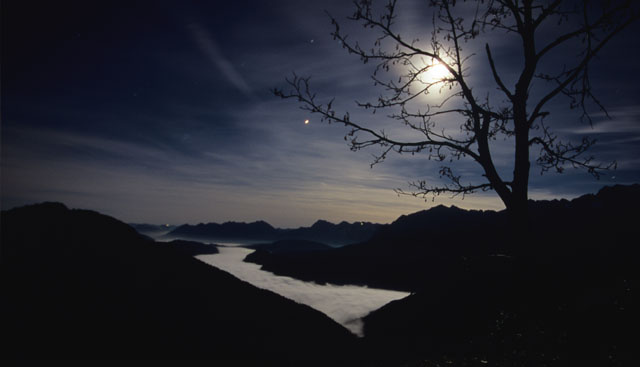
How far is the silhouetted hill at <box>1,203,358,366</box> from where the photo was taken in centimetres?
991

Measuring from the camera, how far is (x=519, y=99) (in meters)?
8.52

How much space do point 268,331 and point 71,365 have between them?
32.9ft

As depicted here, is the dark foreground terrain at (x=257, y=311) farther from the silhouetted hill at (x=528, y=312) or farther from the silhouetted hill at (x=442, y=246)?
the silhouetted hill at (x=442, y=246)

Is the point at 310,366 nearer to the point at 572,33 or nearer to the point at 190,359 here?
the point at 190,359

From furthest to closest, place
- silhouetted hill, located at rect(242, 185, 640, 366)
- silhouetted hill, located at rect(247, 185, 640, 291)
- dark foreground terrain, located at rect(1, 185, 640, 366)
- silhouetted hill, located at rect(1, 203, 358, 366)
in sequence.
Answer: silhouetted hill, located at rect(247, 185, 640, 291) → silhouetted hill, located at rect(1, 203, 358, 366) → dark foreground terrain, located at rect(1, 185, 640, 366) → silhouetted hill, located at rect(242, 185, 640, 366)

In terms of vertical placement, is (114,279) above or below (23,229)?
below

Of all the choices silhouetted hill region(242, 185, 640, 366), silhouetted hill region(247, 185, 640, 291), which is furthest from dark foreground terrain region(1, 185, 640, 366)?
silhouetted hill region(247, 185, 640, 291)

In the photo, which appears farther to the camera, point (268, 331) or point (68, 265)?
point (268, 331)

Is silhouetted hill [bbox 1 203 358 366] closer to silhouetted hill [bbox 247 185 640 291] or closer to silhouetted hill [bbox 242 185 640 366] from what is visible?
silhouetted hill [bbox 242 185 640 366]

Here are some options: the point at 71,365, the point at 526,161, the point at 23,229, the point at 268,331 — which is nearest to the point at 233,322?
the point at 268,331

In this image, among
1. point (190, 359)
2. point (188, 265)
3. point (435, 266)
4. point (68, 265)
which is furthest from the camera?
point (435, 266)

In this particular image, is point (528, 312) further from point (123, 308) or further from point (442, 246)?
point (442, 246)

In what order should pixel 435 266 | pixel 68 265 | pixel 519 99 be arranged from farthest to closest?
pixel 435 266 → pixel 68 265 → pixel 519 99

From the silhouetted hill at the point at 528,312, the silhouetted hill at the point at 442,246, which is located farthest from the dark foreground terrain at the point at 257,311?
Result: the silhouetted hill at the point at 442,246
